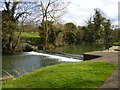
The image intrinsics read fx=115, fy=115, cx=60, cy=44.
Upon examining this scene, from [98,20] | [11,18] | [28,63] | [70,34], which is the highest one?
[98,20]

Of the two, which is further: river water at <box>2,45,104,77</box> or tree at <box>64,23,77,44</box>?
tree at <box>64,23,77,44</box>

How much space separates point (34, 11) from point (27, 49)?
6.05 m

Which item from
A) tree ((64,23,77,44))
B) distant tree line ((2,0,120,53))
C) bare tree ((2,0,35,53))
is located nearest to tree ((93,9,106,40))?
distant tree line ((2,0,120,53))

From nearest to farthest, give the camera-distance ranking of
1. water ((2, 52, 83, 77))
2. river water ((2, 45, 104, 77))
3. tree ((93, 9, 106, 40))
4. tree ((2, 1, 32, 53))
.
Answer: water ((2, 52, 83, 77)), river water ((2, 45, 104, 77)), tree ((2, 1, 32, 53)), tree ((93, 9, 106, 40))

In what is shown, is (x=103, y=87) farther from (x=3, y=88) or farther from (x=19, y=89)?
(x=3, y=88)

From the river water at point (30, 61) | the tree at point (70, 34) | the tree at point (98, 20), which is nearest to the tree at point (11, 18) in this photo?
the river water at point (30, 61)

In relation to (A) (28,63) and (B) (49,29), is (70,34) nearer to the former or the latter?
(B) (49,29)

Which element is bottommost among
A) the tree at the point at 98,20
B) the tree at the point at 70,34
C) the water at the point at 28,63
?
the water at the point at 28,63

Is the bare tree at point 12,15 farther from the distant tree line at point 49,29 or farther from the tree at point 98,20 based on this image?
the tree at point 98,20

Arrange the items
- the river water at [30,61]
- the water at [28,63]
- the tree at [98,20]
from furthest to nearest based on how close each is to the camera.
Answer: the tree at [98,20] < the river water at [30,61] < the water at [28,63]

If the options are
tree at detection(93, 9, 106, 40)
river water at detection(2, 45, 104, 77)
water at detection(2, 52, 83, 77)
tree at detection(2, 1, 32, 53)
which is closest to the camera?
water at detection(2, 52, 83, 77)

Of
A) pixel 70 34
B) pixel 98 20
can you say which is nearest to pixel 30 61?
pixel 70 34

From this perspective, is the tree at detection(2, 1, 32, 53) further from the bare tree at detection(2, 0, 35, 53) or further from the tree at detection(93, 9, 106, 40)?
the tree at detection(93, 9, 106, 40)

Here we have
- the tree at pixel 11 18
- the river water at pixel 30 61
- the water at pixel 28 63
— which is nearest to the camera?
the water at pixel 28 63
